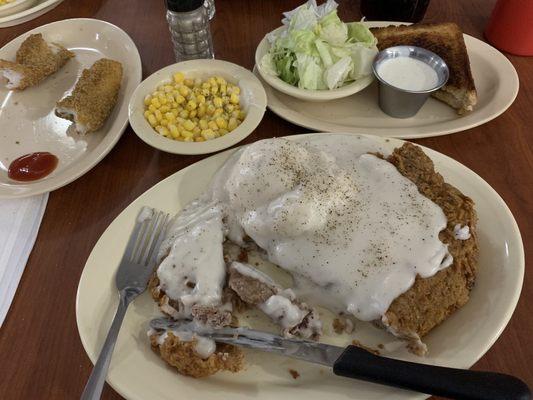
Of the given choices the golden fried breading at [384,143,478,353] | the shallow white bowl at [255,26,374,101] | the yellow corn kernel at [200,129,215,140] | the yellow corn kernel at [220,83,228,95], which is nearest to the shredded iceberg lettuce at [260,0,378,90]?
the shallow white bowl at [255,26,374,101]

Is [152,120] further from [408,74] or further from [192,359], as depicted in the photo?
[408,74]

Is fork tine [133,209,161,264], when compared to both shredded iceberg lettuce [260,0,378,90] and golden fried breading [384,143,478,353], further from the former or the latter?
shredded iceberg lettuce [260,0,378,90]

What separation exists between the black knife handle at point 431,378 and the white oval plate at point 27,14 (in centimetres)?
352

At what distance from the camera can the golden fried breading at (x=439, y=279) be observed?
5.24ft

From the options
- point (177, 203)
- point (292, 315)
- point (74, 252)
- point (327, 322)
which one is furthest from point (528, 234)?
point (74, 252)

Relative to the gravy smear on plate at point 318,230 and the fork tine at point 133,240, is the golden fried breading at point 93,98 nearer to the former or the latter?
the fork tine at point 133,240

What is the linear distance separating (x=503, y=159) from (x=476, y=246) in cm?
86

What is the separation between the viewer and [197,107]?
8.00 ft

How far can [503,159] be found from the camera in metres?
2.36

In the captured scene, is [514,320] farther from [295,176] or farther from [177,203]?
[177,203]

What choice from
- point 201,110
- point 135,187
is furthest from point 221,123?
point 135,187

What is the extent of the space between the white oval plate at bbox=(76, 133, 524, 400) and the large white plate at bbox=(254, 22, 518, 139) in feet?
2.04

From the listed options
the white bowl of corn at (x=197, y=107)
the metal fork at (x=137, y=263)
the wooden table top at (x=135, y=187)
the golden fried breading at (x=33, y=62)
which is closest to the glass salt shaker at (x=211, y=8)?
the wooden table top at (x=135, y=187)

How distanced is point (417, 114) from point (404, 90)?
27cm
